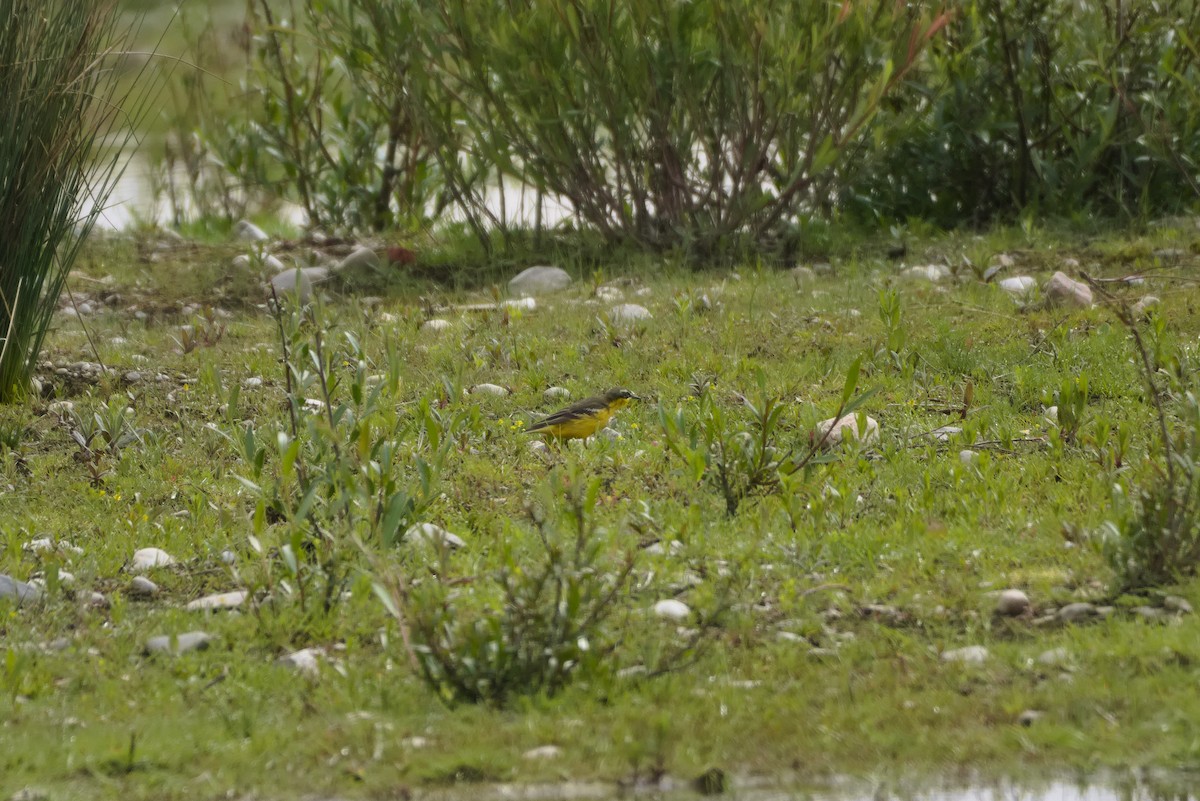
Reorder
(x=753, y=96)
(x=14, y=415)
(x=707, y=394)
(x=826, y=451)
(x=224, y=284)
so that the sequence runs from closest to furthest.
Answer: (x=826, y=451) → (x=707, y=394) → (x=14, y=415) → (x=753, y=96) → (x=224, y=284)

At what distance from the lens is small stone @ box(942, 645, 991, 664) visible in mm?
3994

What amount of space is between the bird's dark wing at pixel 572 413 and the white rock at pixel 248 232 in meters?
5.37

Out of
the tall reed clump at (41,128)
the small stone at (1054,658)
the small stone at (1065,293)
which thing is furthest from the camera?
the small stone at (1065,293)

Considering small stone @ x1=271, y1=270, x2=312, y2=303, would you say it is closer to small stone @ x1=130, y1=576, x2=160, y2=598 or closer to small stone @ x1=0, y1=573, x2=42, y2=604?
small stone @ x1=130, y1=576, x2=160, y2=598

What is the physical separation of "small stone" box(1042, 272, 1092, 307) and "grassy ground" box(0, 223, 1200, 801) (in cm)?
13

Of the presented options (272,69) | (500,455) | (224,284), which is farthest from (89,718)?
(272,69)

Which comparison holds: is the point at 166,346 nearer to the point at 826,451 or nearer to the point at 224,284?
the point at 224,284

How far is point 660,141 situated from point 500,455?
12.2 ft

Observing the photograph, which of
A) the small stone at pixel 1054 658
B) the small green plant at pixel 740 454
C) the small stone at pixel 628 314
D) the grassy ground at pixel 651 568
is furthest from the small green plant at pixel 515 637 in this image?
the small stone at pixel 628 314

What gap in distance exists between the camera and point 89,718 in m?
3.86

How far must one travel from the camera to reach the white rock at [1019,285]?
7.78m

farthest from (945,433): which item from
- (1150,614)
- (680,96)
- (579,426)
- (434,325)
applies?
(680,96)

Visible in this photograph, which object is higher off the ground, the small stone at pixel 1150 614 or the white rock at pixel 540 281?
the white rock at pixel 540 281

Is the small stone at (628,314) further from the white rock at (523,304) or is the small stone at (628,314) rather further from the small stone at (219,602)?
the small stone at (219,602)
